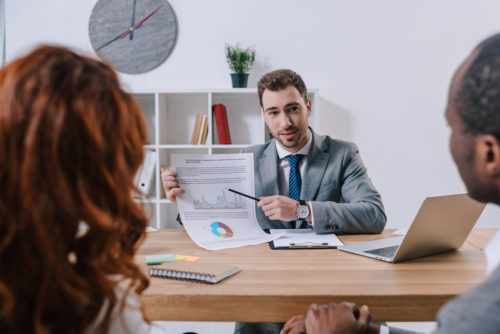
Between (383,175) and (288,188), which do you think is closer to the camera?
(288,188)

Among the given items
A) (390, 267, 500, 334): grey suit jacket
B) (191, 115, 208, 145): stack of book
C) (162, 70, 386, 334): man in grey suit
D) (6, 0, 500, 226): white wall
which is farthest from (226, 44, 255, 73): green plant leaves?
(390, 267, 500, 334): grey suit jacket

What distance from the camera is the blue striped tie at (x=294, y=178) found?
1.83 m

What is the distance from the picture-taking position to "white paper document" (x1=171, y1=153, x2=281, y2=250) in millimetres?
1384

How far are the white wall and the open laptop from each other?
197 cm

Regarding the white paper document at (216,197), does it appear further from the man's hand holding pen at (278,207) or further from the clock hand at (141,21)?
the clock hand at (141,21)

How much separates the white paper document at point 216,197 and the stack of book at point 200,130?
162 centimetres

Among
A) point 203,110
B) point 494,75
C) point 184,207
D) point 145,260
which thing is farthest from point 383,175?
point 494,75

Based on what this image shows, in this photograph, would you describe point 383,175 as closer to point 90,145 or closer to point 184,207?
point 184,207

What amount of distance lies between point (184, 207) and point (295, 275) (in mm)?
531

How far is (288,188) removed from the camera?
6.21 ft

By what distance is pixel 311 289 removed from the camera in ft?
3.01

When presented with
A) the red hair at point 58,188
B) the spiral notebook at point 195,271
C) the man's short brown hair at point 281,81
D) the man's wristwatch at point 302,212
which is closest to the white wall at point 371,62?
the man's short brown hair at point 281,81

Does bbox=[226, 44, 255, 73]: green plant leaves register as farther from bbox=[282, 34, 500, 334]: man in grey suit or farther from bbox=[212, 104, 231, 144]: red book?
bbox=[282, 34, 500, 334]: man in grey suit

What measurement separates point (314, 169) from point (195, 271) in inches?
38.1
